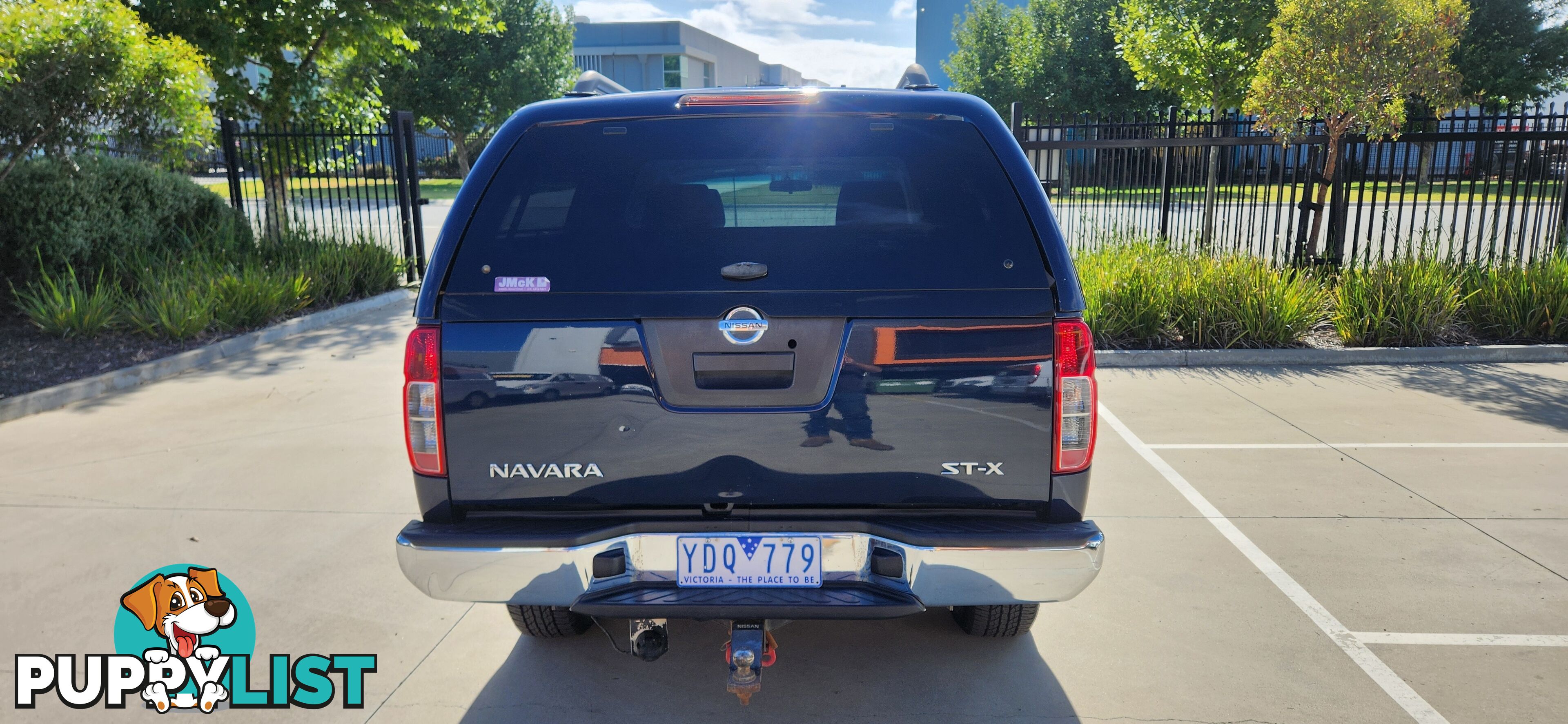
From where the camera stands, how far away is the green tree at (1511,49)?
96.1 ft

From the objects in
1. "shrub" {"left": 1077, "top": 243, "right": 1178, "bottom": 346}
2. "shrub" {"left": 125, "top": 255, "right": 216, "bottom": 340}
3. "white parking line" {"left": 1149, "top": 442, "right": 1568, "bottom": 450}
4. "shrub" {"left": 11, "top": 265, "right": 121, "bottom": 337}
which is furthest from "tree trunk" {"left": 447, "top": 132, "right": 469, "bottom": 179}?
"white parking line" {"left": 1149, "top": 442, "right": 1568, "bottom": 450}

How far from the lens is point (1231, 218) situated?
22.0 meters

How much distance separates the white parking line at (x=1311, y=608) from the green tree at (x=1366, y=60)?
575cm

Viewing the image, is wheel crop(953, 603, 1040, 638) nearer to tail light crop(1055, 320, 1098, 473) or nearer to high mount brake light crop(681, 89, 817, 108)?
tail light crop(1055, 320, 1098, 473)

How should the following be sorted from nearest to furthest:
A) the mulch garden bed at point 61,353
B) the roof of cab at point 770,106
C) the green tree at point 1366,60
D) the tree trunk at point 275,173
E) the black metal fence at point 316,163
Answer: the roof of cab at point 770,106, the mulch garden bed at point 61,353, the green tree at point 1366,60, the black metal fence at point 316,163, the tree trunk at point 275,173

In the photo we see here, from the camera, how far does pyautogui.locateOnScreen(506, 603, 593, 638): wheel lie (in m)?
3.48

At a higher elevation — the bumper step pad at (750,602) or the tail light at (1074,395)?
the tail light at (1074,395)

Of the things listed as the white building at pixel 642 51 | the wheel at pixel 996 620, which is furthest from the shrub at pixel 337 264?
the white building at pixel 642 51

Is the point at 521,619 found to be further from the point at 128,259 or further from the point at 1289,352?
the point at 128,259

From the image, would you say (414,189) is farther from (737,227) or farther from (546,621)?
(737,227)

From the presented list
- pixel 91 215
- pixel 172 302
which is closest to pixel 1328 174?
pixel 172 302

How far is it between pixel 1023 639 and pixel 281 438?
4747mm

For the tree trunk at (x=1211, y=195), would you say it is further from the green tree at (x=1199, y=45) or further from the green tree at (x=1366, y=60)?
the green tree at (x=1199, y=45)

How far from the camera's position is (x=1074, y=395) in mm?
2729
